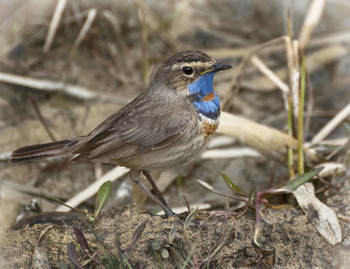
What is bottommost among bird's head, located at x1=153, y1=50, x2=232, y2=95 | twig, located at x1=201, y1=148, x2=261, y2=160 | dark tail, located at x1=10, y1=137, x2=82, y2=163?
twig, located at x1=201, y1=148, x2=261, y2=160

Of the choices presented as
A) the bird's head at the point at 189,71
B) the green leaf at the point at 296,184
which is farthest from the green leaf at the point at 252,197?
the bird's head at the point at 189,71

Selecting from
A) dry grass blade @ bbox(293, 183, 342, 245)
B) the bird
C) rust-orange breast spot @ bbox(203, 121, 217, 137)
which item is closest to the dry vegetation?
dry grass blade @ bbox(293, 183, 342, 245)

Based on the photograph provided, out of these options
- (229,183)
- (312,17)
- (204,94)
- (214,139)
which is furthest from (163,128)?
(312,17)

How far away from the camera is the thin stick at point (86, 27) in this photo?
291 inches

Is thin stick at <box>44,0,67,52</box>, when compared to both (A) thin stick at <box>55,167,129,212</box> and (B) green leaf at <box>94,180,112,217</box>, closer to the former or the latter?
(A) thin stick at <box>55,167,129,212</box>

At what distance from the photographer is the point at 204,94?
4.60 m

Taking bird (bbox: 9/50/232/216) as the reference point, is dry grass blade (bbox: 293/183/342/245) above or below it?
below

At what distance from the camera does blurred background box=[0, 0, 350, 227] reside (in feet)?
20.6

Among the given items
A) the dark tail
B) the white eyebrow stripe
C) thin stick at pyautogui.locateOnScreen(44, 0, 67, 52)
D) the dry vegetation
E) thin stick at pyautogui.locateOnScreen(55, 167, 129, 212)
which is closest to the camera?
the dry vegetation

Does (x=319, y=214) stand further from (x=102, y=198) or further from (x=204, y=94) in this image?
(x=102, y=198)

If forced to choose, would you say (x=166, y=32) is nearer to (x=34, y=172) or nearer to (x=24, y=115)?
(x=24, y=115)

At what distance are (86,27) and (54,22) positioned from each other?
1.43 feet

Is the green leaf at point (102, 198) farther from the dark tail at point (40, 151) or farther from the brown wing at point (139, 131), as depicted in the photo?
the dark tail at point (40, 151)

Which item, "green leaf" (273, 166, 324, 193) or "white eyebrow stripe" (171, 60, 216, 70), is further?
"white eyebrow stripe" (171, 60, 216, 70)
